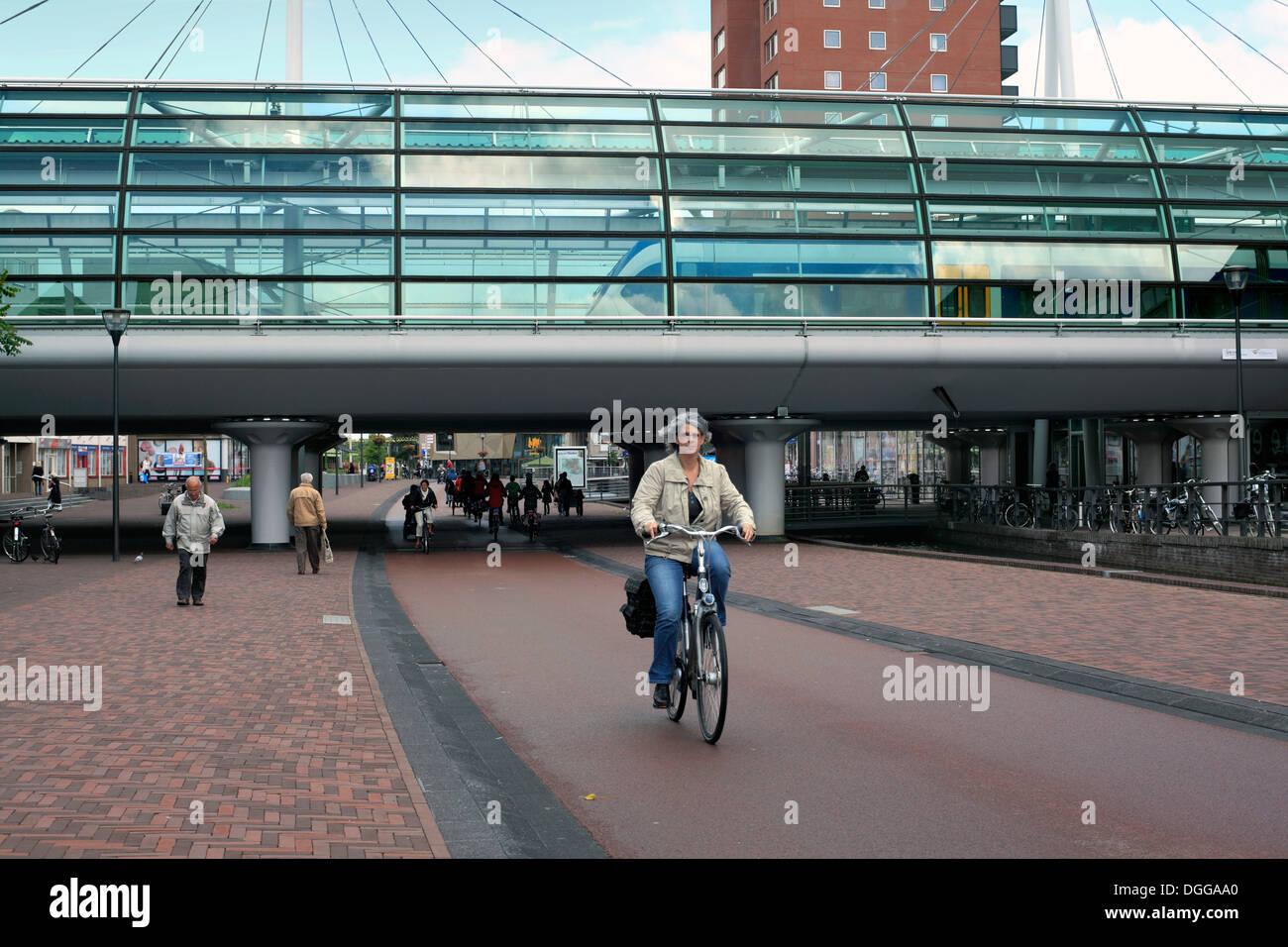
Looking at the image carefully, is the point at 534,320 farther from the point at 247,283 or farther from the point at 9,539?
the point at 9,539

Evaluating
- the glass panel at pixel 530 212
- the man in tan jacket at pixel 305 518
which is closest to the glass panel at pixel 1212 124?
the glass panel at pixel 530 212

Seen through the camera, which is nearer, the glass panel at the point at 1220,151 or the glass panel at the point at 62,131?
the glass panel at the point at 62,131

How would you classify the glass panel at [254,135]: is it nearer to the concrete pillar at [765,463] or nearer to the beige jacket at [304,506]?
the concrete pillar at [765,463]

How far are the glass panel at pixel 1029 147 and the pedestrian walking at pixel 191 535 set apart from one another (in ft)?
63.2

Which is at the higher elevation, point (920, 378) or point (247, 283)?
point (247, 283)

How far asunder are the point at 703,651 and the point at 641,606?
0.64 metres

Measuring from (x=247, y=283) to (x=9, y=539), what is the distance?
6805mm

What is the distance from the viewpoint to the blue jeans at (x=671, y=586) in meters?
7.12

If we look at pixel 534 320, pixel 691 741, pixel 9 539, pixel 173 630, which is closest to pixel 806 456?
pixel 534 320

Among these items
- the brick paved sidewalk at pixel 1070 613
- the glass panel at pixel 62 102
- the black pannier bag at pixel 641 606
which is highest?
the glass panel at pixel 62 102

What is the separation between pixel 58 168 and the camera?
85.7ft

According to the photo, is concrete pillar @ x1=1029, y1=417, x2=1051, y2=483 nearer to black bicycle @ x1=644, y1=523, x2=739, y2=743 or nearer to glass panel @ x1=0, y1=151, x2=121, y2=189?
glass panel @ x1=0, y1=151, x2=121, y2=189
